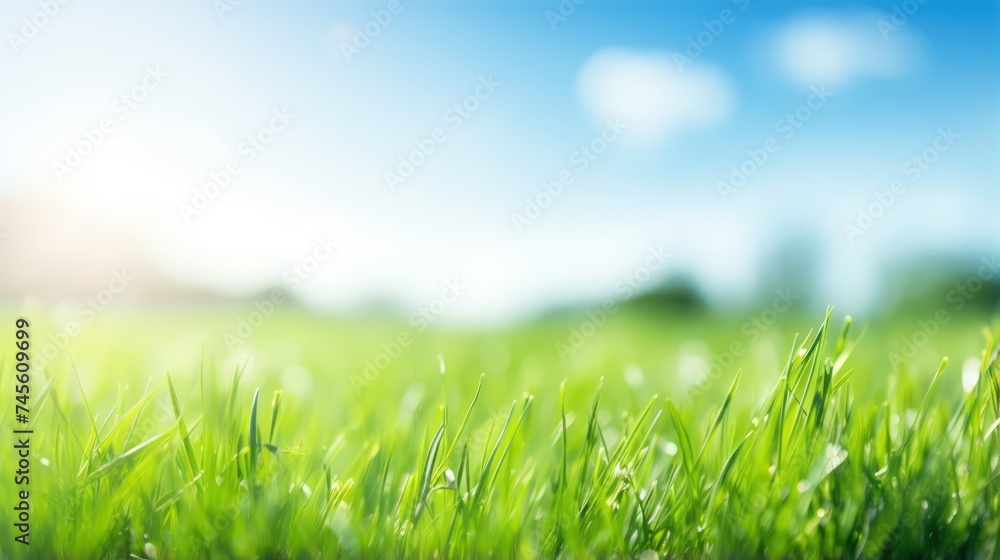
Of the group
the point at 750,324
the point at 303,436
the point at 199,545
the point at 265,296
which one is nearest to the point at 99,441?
the point at 199,545

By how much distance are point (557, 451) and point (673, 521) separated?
41 centimetres

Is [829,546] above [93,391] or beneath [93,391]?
above

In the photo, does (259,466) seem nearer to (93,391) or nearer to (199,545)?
(199,545)

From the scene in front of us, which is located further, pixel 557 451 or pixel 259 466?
pixel 557 451

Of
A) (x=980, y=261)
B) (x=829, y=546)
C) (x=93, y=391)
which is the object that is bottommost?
(x=93, y=391)

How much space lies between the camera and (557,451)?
4.39 feet

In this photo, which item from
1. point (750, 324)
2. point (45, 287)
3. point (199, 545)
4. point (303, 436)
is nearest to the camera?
point (199, 545)

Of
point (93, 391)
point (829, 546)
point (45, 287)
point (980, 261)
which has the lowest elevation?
point (93, 391)

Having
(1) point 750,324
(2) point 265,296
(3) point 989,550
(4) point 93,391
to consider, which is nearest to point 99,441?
(4) point 93,391

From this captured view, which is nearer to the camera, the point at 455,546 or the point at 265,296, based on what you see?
the point at 455,546

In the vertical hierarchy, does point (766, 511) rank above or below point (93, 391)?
above

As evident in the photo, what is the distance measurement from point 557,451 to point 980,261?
119cm

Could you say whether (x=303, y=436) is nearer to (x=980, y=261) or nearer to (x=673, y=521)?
(x=673, y=521)

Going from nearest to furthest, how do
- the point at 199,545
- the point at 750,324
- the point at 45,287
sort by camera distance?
the point at 199,545, the point at 45,287, the point at 750,324
